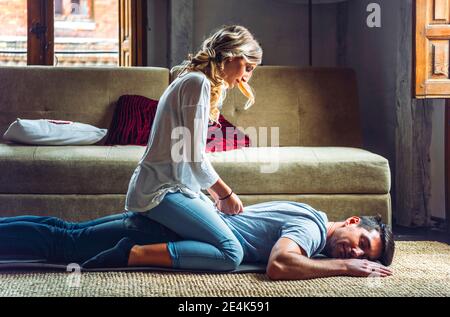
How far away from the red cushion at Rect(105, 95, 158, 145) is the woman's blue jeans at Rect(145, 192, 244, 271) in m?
1.28

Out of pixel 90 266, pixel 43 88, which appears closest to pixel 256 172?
pixel 90 266

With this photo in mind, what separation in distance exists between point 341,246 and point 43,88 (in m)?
2.18

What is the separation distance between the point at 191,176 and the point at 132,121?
1327mm

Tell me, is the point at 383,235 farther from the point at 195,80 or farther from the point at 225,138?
the point at 225,138

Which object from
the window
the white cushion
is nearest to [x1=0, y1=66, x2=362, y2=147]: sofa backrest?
the white cushion

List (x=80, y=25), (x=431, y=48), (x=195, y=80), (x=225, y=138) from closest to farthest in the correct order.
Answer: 1. (x=195, y=80)
2. (x=431, y=48)
3. (x=225, y=138)
4. (x=80, y=25)

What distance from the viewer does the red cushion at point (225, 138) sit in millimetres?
3363

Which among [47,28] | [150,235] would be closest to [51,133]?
[150,235]

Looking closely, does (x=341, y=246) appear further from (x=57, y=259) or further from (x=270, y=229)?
(x=57, y=259)

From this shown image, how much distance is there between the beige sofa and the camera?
3.04 m

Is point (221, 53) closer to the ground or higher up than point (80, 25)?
closer to the ground

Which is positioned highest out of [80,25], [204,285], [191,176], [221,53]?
[80,25]

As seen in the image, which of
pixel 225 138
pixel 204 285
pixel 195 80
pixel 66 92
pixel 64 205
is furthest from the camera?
pixel 66 92

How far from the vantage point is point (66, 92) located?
12.4ft
